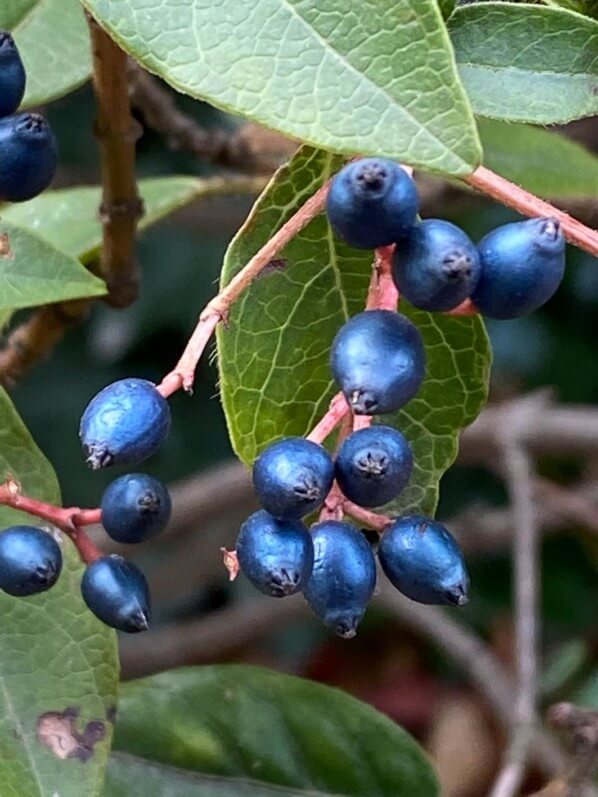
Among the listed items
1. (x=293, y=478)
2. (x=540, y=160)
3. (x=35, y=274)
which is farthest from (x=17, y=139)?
(x=540, y=160)

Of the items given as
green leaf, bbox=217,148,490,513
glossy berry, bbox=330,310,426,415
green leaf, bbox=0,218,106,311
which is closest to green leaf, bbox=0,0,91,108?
green leaf, bbox=0,218,106,311

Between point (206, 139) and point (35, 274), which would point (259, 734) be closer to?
point (35, 274)

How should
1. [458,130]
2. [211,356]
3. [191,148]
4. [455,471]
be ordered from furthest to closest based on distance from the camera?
[455,471] < [191,148] < [211,356] < [458,130]

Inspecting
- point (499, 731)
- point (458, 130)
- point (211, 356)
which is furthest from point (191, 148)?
point (499, 731)

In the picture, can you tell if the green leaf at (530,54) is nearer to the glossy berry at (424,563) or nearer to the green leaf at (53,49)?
the glossy berry at (424,563)

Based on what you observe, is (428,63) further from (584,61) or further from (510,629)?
(510,629)

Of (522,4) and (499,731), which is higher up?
(522,4)

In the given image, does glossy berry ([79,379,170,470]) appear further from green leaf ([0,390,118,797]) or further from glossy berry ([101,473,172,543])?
green leaf ([0,390,118,797])
